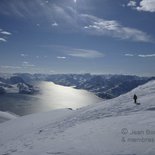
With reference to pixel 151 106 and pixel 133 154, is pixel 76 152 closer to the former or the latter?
pixel 133 154

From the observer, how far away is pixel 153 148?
43.9 feet

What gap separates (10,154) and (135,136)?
10545mm

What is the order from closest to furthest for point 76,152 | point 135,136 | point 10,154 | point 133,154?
point 133,154 < point 76,152 < point 135,136 < point 10,154

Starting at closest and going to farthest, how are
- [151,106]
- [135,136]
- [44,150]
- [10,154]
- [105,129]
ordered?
[135,136] < [44,150] < [10,154] < [105,129] < [151,106]

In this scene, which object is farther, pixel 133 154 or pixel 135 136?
pixel 135 136

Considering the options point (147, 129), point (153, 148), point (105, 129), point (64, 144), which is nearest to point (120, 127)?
point (105, 129)

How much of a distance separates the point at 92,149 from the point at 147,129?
4.75m

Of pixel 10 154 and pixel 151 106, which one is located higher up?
pixel 151 106

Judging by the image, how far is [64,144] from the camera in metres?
18.6

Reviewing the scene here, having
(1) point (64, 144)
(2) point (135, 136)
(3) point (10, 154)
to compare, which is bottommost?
(3) point (10, 154)

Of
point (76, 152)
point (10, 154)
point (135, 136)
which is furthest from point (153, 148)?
point (10, 154)

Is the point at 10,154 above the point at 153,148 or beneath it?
beneath

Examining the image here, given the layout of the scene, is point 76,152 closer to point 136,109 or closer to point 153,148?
point 153,148

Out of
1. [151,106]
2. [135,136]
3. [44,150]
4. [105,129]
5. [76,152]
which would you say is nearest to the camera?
[76,152]
